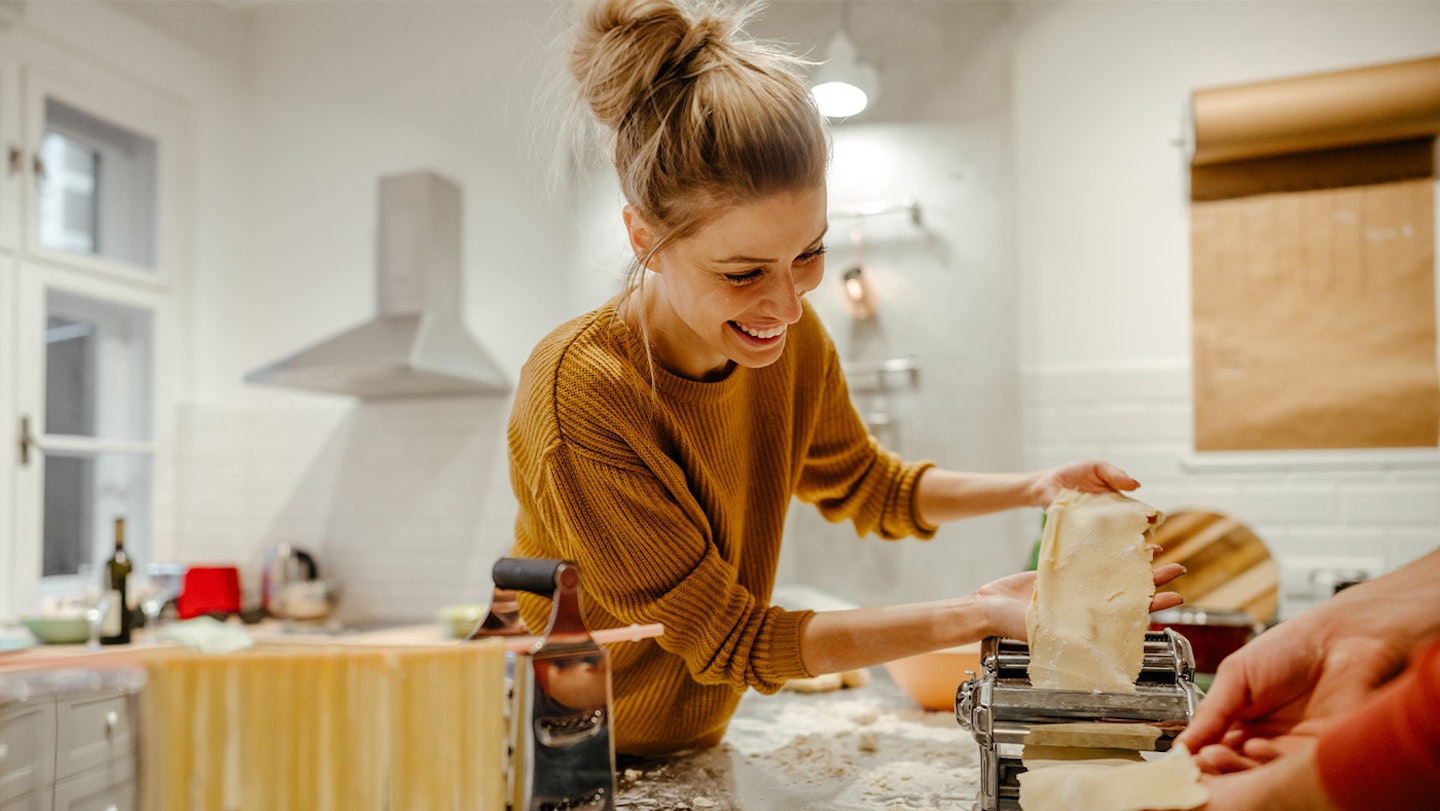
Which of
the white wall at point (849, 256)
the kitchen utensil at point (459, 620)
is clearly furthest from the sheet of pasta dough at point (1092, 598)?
the kitchen utensil at point (459, 620)

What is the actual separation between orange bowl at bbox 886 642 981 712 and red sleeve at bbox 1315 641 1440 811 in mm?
747

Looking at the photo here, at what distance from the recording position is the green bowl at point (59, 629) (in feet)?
8.79

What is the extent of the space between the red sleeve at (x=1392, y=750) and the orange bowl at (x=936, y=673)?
0.75 meters

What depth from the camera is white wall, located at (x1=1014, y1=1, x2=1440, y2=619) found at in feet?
8.52

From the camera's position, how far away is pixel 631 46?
0.94m

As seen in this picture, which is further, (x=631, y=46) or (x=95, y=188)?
(x=95, y=188)

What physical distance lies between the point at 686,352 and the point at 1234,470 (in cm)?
218

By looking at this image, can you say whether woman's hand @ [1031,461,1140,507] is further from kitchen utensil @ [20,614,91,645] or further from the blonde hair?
kitchen utensil @ [20,614,91,645]

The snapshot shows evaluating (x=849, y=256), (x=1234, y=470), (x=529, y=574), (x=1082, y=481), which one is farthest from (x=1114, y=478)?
(x=849, y=256)

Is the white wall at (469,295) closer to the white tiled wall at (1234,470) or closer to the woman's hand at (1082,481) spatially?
the white tiled wall at (1234,470)

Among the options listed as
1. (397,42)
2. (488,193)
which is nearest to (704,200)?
(488,193)

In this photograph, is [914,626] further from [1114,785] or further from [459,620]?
[459,620]

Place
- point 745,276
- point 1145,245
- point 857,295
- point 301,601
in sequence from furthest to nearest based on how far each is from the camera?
point 301,601, point 857,295, point 1145,245, point 745,276

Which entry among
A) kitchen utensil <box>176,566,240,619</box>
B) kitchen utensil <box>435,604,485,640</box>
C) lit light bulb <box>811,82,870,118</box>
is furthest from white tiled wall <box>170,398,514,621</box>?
lit light bulb <box>811,82,870,118</box>
